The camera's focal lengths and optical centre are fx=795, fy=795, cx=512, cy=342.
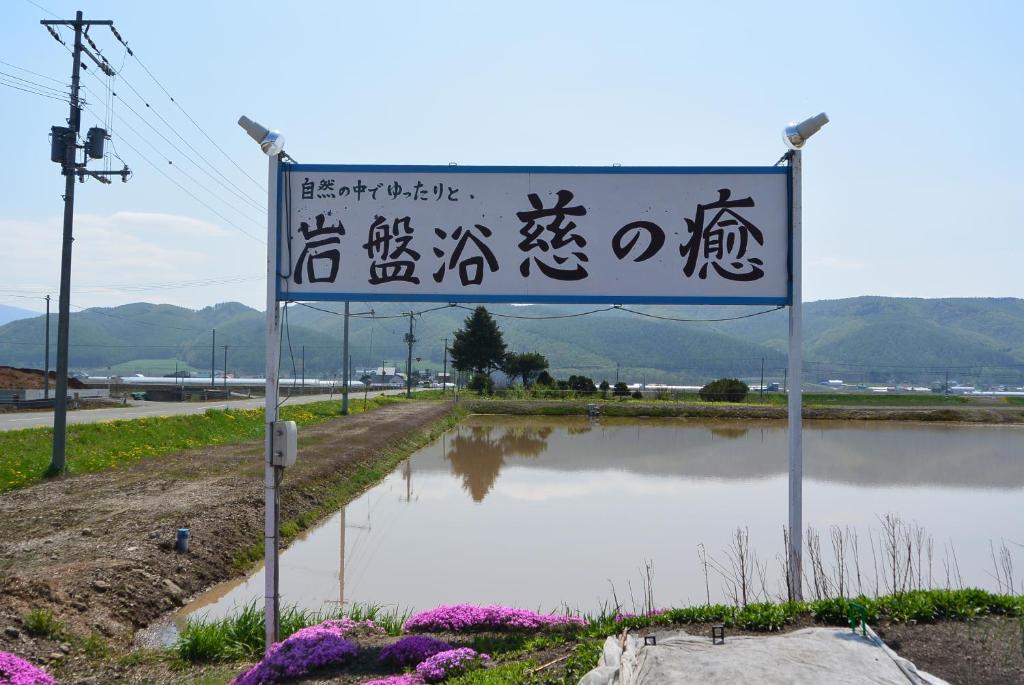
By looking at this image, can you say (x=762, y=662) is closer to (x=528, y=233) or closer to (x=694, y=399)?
(x=528, y=233)

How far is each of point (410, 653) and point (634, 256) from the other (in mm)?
3518

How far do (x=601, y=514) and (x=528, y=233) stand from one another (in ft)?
28.4

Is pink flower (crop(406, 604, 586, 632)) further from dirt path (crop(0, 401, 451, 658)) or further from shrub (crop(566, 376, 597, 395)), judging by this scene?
shrub (crop(566, 376, 597, 395))

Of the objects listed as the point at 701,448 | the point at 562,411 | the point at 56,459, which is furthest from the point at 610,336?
the point at 56,459

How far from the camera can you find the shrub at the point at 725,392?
4834 cm

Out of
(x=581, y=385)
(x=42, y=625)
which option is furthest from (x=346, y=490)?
(x=581, y=385)

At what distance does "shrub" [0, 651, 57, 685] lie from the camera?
496 centimetres

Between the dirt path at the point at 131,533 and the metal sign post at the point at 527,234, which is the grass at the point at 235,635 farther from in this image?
the metal sign post at the point at 527,234

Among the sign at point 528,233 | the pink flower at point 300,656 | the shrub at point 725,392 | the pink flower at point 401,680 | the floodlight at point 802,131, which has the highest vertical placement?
the floodlight at point 802,131

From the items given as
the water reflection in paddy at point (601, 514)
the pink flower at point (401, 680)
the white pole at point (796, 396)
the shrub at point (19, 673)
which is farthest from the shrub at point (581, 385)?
the shrub at point (19, 673)

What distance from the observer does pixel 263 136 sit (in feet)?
21.1

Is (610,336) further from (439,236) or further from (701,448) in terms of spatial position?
(439,236)

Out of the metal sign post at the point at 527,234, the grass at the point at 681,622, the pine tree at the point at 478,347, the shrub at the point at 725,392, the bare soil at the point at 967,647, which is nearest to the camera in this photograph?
the bare soil at the point at 967,647

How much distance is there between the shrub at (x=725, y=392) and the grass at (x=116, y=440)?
1102 inches
